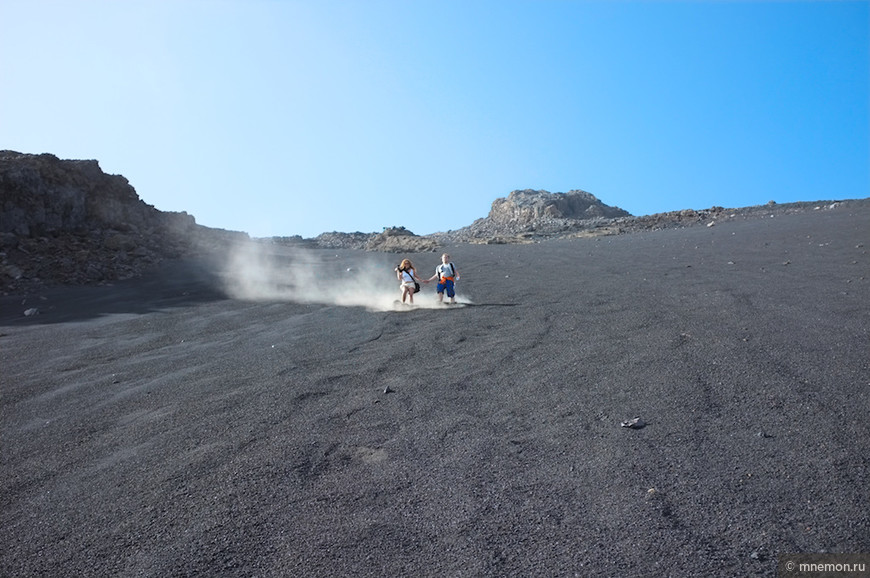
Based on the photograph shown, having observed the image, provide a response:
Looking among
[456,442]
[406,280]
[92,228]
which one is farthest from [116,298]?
[456,442]

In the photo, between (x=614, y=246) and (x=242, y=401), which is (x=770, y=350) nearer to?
(x=242, y=401)

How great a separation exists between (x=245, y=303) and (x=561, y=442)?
1461 cm

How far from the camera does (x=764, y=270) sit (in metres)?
18.2

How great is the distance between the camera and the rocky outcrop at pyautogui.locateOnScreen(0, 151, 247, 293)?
23391mm

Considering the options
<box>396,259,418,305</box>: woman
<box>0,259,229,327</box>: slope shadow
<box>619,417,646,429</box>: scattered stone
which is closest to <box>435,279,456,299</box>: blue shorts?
<box>396,259,418,305</box>: woman

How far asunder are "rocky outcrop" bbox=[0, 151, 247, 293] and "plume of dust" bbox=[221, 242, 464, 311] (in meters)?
3.80

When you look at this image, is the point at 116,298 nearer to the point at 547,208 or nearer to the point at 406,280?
the point at 406,280

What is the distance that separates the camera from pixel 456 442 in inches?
264

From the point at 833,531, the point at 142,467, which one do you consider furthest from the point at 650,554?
the point at 142,467

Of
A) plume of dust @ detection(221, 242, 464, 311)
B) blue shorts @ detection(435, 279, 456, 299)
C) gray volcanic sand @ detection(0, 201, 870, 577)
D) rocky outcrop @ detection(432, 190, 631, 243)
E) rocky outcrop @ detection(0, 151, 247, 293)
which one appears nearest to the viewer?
gray volcanic sand @ detection(0, 201, 870, 577)

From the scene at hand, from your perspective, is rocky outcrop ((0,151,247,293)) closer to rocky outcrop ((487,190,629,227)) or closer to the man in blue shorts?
the man in blue shorts

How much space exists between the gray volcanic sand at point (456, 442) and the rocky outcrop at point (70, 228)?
961 centimetres

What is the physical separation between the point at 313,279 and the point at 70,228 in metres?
11.0

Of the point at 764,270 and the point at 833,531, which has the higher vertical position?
the point at 764,270
